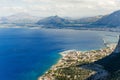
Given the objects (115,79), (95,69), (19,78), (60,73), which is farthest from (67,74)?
(115,79)

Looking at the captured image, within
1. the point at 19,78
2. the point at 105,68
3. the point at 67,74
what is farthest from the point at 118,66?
the point at 19,78

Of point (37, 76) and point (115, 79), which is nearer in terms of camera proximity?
point (115, 79)

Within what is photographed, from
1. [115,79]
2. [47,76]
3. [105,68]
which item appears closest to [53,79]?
[47,76]

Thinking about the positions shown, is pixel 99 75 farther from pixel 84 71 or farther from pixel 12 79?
pixel 12 79

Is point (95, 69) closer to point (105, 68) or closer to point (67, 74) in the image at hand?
point (105, 68)

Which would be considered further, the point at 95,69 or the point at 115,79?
the point at 95,69

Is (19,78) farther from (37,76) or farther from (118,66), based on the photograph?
(118,66)

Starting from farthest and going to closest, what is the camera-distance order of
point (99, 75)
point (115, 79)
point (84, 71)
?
point (84, 71), point (99, 75), point (115, 79)

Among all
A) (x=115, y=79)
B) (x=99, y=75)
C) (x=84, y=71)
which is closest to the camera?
(x=115, y=79)
